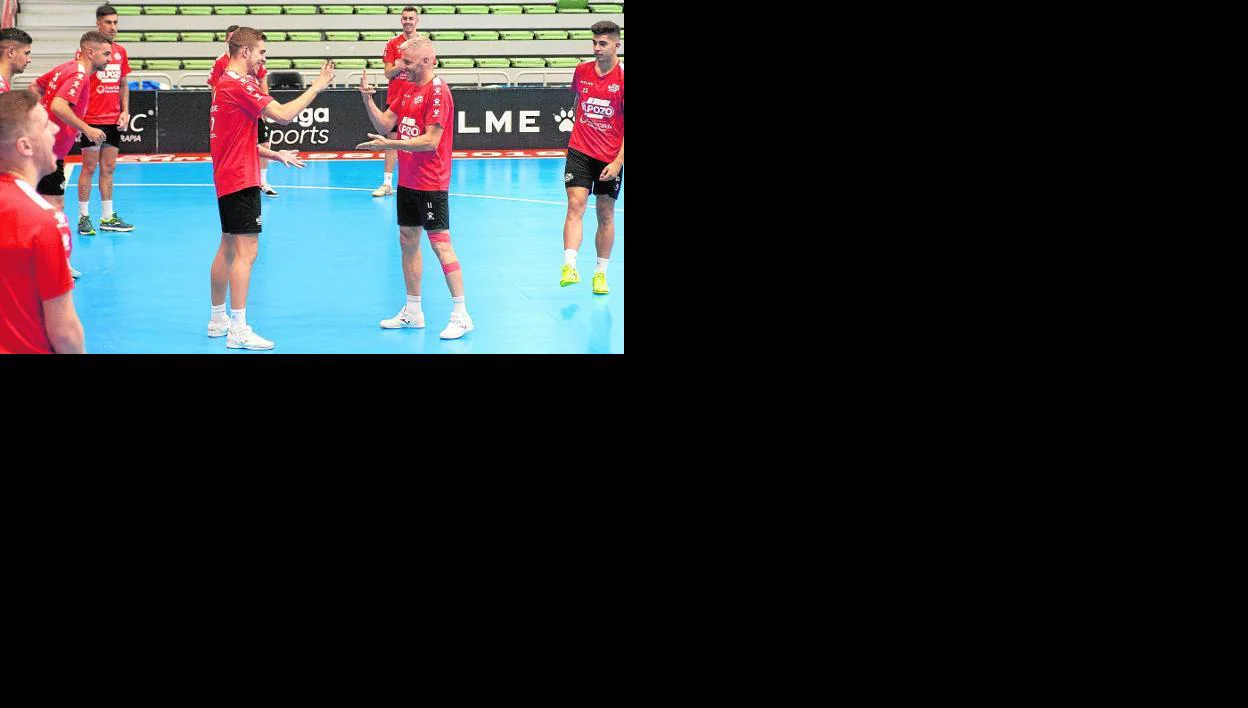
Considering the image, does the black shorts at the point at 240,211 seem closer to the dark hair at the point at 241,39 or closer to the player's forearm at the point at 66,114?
the dark hair at the point at 241,39

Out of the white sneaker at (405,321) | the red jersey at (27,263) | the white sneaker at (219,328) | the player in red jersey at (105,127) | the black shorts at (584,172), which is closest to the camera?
the red jersey at (27,263)

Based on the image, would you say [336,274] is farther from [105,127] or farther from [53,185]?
[105,127]

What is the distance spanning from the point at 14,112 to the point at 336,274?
662cm

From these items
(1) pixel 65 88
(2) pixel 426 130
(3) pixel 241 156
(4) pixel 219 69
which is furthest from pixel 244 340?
(1) pixel 65 88

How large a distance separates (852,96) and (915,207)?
317 mm

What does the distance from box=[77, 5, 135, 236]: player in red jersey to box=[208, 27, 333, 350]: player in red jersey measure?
4.55 metres

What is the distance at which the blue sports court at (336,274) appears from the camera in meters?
8.29

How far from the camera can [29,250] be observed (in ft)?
11.9

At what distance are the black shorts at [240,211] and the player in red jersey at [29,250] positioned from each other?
154 inches

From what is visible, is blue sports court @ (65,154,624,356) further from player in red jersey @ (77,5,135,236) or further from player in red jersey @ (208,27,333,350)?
player in red jersey @ (208,27,333,350)

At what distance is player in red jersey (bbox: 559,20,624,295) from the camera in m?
9.50

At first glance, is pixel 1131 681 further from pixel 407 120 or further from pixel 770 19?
pixel 407 120

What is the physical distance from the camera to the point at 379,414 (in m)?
3.04

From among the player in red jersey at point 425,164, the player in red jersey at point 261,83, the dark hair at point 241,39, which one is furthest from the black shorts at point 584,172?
the dark hair at point 241,39
